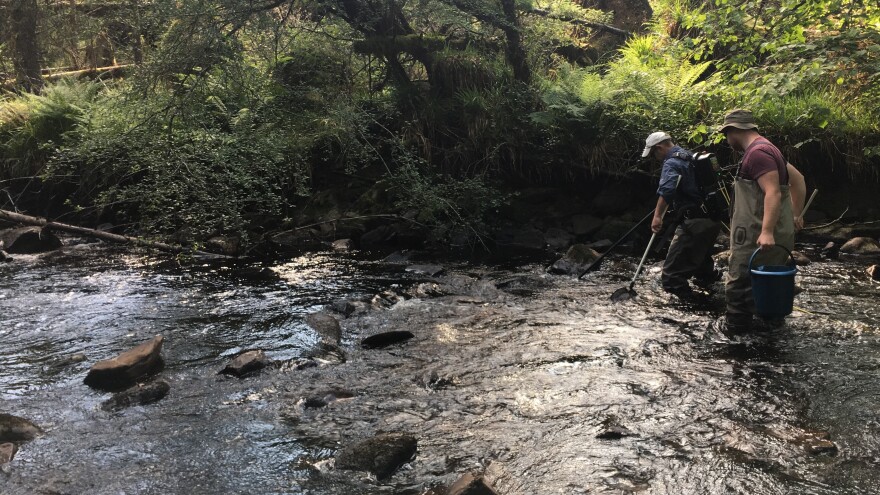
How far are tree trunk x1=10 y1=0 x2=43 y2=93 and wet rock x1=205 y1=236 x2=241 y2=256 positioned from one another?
967cm

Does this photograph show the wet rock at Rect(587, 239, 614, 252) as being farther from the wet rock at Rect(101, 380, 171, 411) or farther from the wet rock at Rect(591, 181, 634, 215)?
the wet rock at Rect(101, 380, 171, 411)

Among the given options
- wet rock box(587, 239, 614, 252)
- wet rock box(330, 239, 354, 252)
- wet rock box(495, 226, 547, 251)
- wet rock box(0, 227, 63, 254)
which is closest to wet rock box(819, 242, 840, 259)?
wet rock box(587, 239, 614, 252)

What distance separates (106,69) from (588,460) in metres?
21.2

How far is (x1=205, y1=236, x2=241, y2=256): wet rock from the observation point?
11.1 metres

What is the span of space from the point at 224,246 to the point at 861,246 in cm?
991

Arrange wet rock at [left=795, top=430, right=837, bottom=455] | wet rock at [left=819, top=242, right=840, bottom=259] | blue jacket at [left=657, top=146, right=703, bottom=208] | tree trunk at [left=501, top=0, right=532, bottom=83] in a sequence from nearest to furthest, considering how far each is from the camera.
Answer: wet rock at [left=795, top=430, right=837, bottom=455], blue jacket at [left=657, top=146, right=703, bottom=208], wet rock at [left=819, top=242, right=840, bottom=259], tree trunk at [left=501, top=0, right=532, bottom=83]

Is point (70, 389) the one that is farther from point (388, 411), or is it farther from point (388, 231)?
point (388, 231)

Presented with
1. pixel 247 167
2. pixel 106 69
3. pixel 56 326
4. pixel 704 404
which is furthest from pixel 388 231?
pixel 106 69

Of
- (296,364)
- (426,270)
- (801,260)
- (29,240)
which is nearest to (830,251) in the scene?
(801,260)

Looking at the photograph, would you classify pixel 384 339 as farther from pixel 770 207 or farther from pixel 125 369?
pixel 770 207

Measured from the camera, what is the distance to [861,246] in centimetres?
943

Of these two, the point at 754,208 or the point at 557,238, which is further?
the point at 557,238

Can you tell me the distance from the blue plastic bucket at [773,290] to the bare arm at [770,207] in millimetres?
183

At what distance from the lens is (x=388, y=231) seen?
11.8 meters
